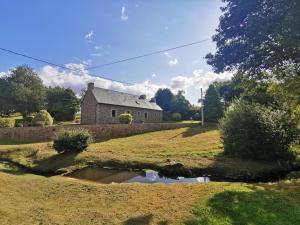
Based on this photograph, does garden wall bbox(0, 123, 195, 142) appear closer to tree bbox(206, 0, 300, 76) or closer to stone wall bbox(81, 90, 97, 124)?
stone wall bbox(81, 90, 97, 124)

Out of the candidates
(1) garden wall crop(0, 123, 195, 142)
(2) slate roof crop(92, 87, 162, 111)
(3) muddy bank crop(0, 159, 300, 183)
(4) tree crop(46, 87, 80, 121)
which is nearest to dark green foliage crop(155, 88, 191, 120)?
(2) slate roof crop(92, 87, 162, 111)

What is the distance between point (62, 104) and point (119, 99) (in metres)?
15.5

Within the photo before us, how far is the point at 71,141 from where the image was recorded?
2125 centimetres

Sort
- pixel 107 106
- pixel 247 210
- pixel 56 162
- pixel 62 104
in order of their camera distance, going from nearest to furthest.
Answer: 1. pixel 247 210
2. pixel 56 162
3. pixel 107 106
4. pixel 62 104

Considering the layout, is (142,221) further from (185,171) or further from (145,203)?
(185,171)

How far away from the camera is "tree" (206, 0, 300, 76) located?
11195 mm

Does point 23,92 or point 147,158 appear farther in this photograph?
point 23,92

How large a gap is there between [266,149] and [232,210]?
11.7 m

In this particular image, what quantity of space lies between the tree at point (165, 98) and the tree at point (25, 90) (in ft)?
83.8

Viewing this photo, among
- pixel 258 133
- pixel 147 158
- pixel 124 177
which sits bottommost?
pixel 124 177

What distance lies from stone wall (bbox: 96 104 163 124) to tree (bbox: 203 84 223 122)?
30.3 feet

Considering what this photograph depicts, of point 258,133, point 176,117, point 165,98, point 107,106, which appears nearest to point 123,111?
point 107,106

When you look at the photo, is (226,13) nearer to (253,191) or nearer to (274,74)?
(274,74)

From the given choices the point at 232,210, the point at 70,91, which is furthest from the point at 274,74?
the point at 70,91
